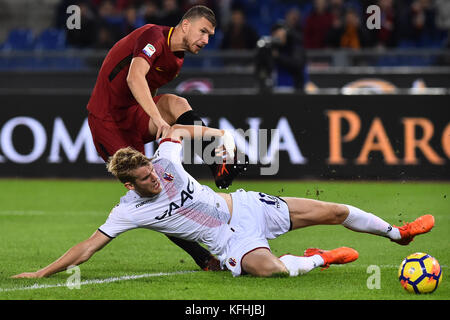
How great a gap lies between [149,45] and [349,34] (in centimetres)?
966

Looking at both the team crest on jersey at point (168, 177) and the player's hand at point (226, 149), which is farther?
the player's hand at point (226, 149)


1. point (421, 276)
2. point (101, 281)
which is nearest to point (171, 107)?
point (101, 281)

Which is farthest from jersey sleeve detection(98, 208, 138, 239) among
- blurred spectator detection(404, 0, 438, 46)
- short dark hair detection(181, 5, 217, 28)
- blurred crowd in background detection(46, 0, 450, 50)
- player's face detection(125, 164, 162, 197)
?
blurred spectator detection(404, 0, 438, 46)

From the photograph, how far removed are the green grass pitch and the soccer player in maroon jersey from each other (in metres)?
0.76

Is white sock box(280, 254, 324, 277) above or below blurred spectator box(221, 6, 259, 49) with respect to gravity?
below

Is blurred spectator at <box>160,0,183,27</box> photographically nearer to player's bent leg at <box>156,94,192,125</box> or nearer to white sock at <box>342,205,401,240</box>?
player's bent leg at <box>156,94,192,125</box>

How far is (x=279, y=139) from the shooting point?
13.3 metres

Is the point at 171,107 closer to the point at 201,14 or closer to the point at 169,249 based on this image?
the point at 201,14

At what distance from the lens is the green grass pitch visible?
20.5 feet

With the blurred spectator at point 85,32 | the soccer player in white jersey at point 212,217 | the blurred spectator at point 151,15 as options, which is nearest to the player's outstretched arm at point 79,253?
the soccer player in white jersey at point 212,217

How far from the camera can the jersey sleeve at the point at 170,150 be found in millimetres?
6941

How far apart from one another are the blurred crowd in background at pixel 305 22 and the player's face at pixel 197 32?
786 cm

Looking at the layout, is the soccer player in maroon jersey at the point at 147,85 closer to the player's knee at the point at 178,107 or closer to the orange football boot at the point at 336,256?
the player's knee at the point at 178,107

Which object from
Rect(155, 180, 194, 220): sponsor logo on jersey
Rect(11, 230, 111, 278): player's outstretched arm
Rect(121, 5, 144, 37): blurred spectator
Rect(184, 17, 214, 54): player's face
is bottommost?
Rect(11, 230, 111, 278): player's outstretched arm
